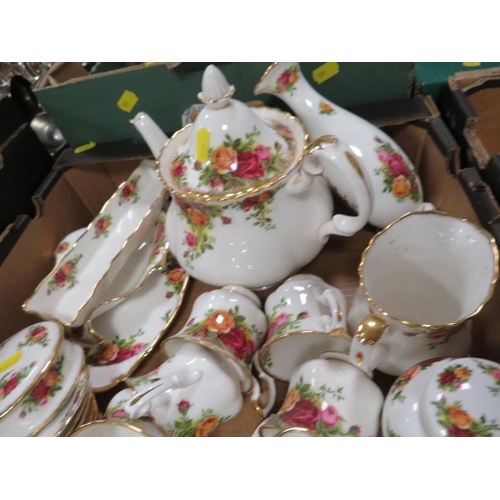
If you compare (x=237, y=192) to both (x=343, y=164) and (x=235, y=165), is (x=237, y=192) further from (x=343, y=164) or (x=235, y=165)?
A: (x=343, y=164)

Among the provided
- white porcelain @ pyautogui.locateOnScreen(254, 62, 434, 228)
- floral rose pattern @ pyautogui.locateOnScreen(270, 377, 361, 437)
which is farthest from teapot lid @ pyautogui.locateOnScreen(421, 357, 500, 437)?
white porcelain @ pyautogui.locateOnScreen(254, 62, 434, 228)

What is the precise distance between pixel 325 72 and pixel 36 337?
72 centimetres

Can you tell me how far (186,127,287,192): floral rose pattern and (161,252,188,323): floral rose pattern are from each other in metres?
0.32

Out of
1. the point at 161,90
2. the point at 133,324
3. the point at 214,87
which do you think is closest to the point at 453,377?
the point at 214,87

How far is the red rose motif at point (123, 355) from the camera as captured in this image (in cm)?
81

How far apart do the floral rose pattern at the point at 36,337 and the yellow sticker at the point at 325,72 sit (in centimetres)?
69

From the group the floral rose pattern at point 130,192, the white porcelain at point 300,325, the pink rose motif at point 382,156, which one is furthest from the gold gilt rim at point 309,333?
the floral rose pattern at point 130,192

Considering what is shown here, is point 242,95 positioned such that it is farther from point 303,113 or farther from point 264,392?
point 264,392

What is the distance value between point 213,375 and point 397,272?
35 cm

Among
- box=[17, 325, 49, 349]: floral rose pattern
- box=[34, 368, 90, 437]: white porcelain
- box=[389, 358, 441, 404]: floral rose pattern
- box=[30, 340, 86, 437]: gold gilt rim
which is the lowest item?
box=[389, 358, 441, 404]: floral rose pattern

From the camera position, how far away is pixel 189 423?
0.61 m

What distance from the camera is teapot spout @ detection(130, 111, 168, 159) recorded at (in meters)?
0.77

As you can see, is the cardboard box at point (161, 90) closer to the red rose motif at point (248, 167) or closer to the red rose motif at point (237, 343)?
the red rose motif at point (248, 167)

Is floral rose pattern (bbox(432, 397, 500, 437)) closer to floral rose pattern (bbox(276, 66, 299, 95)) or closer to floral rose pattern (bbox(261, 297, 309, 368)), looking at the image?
floral rose pattern (bbox(261, 297, 309, 368))
